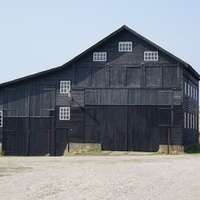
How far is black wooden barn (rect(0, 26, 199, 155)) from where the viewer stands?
39.6 meters

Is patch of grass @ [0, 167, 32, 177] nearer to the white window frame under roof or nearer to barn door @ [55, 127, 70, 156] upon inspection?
barn door @ [55, 127, 70, 156]

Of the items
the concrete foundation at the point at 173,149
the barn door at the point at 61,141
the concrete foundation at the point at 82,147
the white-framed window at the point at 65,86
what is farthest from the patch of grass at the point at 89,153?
the white-framed window at the point at 65,86

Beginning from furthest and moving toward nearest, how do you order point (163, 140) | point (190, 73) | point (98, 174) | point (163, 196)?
point (190, 73)
point (163, 140)
point (98, 174)
point (163, 196)

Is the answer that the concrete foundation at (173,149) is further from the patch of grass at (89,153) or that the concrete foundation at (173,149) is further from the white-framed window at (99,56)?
the white-framed window at (99,56)

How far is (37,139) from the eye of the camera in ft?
136

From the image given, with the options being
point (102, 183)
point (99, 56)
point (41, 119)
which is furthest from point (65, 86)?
point (102, 183)

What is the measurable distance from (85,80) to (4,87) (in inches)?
262

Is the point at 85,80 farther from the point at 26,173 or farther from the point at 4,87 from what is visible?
the point at 26,173

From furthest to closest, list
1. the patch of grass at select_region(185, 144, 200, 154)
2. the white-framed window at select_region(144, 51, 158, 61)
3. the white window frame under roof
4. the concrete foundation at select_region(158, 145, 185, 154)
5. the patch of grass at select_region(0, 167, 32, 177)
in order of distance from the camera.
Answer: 1. the patch of grass at select_region(185, 144, 200, 154)
2. the white window frame under roof
3. the white-framed window at select_region(144, 51, 158, 61)
4. the concrete foundation at select_region(158, 145, 185, 154)
5. the patch of grass at select_region(0, 167, 32, 177)

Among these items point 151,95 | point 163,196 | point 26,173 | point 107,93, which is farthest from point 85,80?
point 163,196

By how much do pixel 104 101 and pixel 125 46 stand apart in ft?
15.1

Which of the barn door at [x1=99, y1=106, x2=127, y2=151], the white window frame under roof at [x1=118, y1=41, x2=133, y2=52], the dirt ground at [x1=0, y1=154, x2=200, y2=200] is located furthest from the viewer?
the white window frame under roof at [x1=118, y1=41, x2=133, y2=52]

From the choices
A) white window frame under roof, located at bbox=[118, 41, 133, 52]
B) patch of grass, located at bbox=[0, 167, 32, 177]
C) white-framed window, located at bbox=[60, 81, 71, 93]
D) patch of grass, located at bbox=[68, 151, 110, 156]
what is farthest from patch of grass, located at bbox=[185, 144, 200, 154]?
patch of grass, located at bbox=[0, 167, 32, 177]

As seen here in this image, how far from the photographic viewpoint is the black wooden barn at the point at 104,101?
39562 mm
